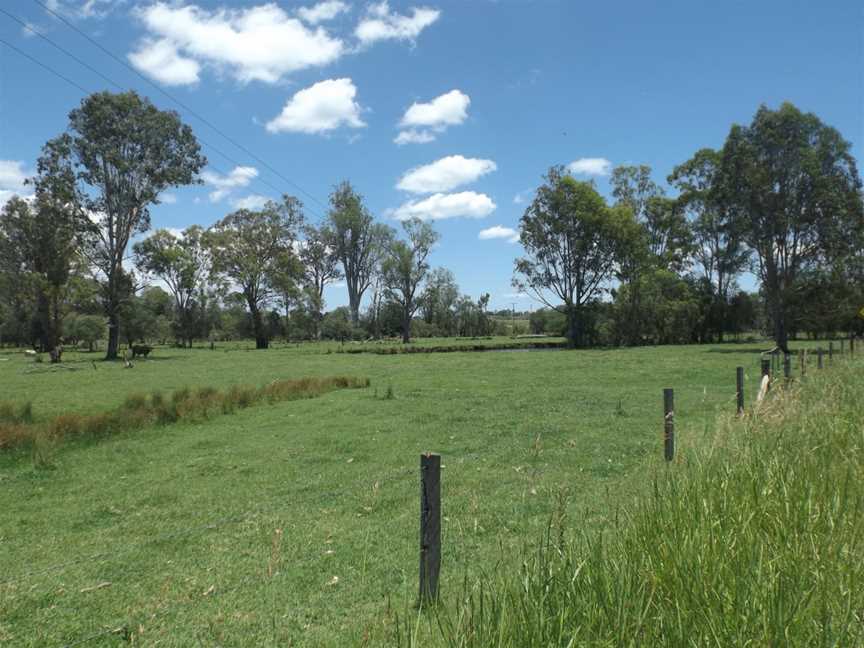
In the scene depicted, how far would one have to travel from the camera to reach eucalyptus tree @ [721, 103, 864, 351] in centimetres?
3850

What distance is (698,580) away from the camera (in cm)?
281

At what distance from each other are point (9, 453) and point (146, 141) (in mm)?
40147

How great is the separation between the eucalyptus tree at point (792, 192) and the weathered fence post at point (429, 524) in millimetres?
43355

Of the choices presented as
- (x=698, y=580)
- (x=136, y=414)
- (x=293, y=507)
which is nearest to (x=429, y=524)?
(x=698, y=580)

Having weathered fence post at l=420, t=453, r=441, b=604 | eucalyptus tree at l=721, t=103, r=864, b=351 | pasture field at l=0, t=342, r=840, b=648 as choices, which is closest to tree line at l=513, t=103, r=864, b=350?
eucalyptus tree at l=721, t=103, r=864, b=351

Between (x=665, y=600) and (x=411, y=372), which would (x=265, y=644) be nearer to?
(x=665, y=600)

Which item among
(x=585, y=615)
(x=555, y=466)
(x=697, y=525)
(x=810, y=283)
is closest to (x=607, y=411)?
(x=555, y=466)

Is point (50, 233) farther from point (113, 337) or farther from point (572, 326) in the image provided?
point (572, 326)

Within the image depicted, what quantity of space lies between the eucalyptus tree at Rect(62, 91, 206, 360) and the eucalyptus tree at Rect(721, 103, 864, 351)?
45.9 m

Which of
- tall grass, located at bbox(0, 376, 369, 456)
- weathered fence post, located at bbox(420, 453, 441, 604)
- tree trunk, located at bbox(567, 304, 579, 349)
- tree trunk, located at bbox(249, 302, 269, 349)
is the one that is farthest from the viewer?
tree trunk, located at bbox(249, 302, 269, 349)

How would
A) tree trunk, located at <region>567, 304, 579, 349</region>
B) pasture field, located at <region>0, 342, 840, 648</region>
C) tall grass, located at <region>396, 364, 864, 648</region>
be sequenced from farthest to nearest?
tree trunk, located at <region>567, 304, 579, 349</region> → pasture field, located at <region>0, 342, 840, 648</region> → tall grass, located at <region>396, 364, 864, 648</region>

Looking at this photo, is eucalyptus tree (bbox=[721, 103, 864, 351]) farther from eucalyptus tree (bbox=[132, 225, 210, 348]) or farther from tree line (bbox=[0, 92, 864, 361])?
eucalyptus tree (bbox=[132, 225, 210, 348])

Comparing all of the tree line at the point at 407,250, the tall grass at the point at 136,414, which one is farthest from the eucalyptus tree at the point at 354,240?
the tall grass at the point at 136,414

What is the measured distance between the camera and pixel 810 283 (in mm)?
39781
